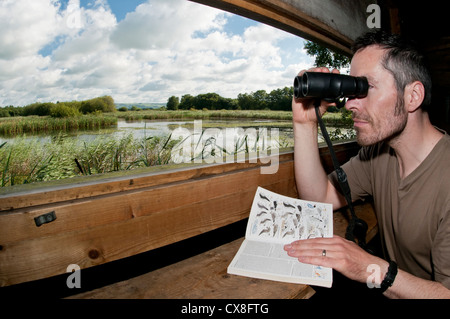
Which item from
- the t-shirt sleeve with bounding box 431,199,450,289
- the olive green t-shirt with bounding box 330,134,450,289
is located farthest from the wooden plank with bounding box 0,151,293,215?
the t-shirt sleeve with bounding box 431,199,450,289

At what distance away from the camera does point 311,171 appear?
1338mm

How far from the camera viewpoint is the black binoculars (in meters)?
0.96

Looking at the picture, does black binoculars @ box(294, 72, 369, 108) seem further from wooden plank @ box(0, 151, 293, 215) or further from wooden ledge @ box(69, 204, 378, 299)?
wooden ledge @ box(69, 204, 378, 299)

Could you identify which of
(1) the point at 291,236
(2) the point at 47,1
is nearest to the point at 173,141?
(2) the point at 47,1

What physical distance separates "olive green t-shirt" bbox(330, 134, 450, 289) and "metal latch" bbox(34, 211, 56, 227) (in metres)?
1.22

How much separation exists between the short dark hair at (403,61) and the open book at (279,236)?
24.0 inches

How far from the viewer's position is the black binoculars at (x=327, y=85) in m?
0.96

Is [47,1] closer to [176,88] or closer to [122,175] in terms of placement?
[122,175]

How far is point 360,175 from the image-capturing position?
1.41 meters

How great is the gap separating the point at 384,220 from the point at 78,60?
2249 mm

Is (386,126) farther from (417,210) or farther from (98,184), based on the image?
(98,184)

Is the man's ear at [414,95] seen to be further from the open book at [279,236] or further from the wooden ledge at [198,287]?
the wooden ledge at [198,287]

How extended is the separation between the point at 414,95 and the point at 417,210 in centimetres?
46

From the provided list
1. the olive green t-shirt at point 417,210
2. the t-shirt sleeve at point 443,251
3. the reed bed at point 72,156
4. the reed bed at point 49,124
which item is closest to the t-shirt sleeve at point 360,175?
the olive green t-shirt at point 417,210
